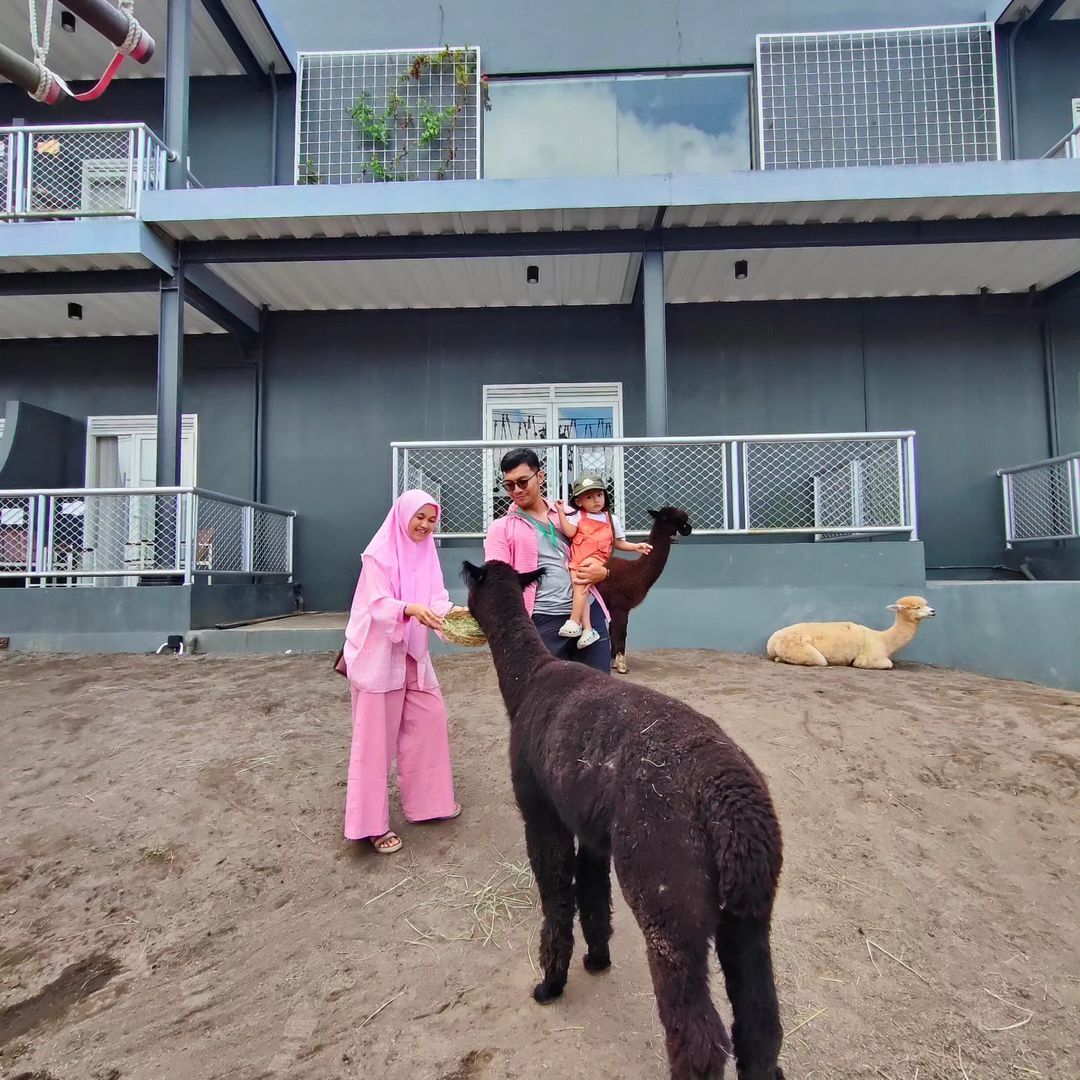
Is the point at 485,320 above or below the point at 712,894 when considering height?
above

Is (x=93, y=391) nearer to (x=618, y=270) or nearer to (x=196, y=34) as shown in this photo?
(x=196, y=34)

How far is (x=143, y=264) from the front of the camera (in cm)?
830

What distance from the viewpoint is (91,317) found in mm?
9812

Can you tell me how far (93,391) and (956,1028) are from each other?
12509 millimetres

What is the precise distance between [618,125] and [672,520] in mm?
7847

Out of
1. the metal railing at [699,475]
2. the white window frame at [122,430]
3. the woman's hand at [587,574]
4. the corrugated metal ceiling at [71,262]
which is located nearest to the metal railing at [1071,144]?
the metal railing at [699,475]

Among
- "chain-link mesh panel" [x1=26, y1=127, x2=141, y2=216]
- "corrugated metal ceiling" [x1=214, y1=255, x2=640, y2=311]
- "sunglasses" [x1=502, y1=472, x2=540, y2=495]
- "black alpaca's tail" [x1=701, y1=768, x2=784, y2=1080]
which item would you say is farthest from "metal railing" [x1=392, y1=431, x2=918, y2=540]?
"black alpaca's tail" [x1=701, y1=768, x2=784, y2=1080]

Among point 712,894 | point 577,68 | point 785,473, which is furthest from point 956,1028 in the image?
point 577,68

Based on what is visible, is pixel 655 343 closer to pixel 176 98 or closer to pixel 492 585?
pixel 492 585

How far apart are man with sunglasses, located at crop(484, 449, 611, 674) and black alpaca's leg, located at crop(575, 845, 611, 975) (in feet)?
3.13

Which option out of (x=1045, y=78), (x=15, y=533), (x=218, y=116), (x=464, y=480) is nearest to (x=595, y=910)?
(x=464, y=480)

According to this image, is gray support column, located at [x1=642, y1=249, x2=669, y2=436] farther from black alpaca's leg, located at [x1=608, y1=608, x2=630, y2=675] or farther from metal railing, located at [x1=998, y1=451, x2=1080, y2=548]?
metal railing, located at [x1=998, y1=451, x2=1080, y2=548]

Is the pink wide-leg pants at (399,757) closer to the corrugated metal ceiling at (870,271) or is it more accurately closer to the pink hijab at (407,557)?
the pink hijab at (407,557)

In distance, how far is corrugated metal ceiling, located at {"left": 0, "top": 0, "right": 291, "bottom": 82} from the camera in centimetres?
940
